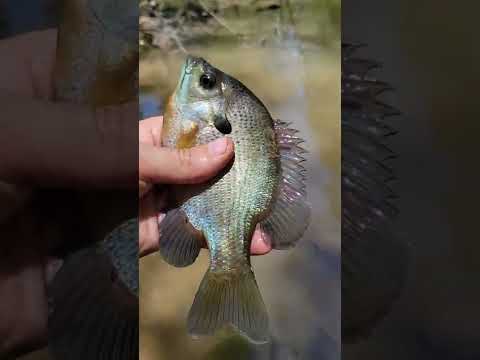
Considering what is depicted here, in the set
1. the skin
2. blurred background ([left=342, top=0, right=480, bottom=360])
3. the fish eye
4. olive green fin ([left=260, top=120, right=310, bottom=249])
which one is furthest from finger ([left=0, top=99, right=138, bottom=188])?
blurred background ([left=342, top=0, right=480, bottom=360])

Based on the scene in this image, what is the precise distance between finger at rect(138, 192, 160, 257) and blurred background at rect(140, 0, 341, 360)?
0.02m

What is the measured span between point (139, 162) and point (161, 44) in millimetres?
172

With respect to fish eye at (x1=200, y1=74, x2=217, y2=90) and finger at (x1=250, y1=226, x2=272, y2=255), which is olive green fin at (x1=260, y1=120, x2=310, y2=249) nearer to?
finger at (x1=250, y1=226, x2=272, y2=255)

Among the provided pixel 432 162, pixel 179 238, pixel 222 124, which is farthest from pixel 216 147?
pixel 432 162

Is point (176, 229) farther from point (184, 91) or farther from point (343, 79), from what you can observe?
point (343, 79)

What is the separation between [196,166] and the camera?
2.27ft

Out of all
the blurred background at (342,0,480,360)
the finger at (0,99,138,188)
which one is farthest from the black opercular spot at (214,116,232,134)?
the blurred background at (342,0,480,360)

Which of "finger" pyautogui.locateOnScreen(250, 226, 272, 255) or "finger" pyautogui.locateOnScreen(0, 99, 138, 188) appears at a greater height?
"finger" pyautogui.locateOnScreen(0, 99, 138, 188)

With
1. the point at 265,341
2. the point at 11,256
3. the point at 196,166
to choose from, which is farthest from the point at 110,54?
the point at 265,341

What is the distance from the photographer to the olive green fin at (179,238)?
704mm

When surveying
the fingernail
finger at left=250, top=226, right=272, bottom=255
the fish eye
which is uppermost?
the fish eye

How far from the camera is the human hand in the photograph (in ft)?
2.27

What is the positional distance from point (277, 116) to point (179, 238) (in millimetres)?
221

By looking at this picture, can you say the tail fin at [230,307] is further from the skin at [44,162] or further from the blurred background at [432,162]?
the blurred background at [432,162]
